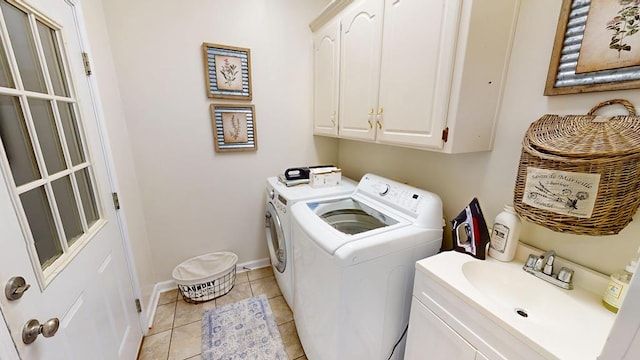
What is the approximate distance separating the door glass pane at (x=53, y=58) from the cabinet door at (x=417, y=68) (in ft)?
5.15

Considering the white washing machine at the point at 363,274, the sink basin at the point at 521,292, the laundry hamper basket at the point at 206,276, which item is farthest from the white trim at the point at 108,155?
the sink basin at the point at 521,292

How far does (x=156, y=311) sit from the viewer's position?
1.95 m

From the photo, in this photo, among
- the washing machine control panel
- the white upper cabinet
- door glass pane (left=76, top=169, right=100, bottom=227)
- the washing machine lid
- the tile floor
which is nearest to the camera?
the white upper cabinet

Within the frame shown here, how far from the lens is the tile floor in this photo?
5.26ft

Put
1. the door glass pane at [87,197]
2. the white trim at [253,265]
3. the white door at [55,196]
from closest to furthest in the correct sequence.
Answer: the white door at [55,196] < the door glass pane at [87,197] < the white trim at [253,265]

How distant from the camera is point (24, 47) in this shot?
34.3 inches

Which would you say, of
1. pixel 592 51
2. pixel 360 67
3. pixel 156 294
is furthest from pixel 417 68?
pixel 156 294

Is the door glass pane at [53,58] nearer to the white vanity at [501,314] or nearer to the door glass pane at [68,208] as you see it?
the door glass pane at [68,208]

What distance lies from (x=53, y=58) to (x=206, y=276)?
5.39ft

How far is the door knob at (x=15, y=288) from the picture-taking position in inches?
24.4

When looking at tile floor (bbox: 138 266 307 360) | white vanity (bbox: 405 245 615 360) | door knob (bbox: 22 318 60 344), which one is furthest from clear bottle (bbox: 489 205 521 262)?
door knob (bbox: 22 318 60 344)

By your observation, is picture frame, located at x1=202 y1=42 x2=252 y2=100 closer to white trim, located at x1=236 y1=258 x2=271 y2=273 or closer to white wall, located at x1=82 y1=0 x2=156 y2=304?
white wall, located at x1=82 y1=0 x2=156 y2=304

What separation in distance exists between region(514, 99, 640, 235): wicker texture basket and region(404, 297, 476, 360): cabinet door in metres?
0.58

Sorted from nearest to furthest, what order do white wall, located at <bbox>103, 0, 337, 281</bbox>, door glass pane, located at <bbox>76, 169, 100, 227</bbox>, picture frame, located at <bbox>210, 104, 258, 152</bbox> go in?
1. door glass pane, located at <bbox>76, 169, 100, 227</bbox>
2. white wall, located at <bbox>103, 0, 337, 281</bbox>
3. picture frame, located at <bbox>210, 104, 258, 152</bbox>
